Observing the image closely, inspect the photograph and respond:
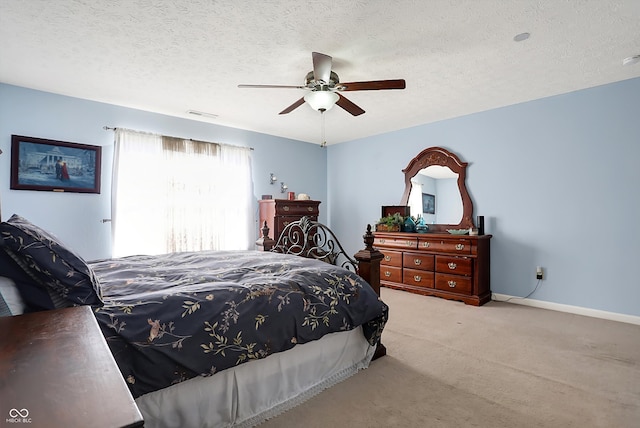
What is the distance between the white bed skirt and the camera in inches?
61.7

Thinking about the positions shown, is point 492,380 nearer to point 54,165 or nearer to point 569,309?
point 569,309

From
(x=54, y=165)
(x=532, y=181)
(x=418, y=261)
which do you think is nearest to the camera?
(x=54, y=165)

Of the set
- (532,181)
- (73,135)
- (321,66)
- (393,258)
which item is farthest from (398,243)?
(73,135)

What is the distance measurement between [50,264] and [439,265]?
4.17 m

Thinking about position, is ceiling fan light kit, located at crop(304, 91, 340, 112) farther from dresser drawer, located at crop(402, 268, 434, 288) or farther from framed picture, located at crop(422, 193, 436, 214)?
dresser drawer, located at crop(402, 268, 434, 288)

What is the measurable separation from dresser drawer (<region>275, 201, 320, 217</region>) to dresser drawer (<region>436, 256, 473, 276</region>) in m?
2.24

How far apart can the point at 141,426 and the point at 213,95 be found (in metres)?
3.99

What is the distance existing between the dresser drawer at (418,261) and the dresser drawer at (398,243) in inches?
4.6

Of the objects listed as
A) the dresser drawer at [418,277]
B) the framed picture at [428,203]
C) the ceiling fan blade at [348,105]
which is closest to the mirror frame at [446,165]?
the framed picture at [428,203]

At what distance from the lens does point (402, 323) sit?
3.40 meters

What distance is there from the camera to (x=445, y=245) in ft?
14.4

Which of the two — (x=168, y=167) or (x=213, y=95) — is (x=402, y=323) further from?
(x=168, y=167)

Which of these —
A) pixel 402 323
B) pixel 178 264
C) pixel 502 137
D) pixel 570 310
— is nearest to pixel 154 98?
pixel 178 264

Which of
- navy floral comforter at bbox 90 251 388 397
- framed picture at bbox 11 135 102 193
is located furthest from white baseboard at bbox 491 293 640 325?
framed picture at bbox 11 135 102 193
